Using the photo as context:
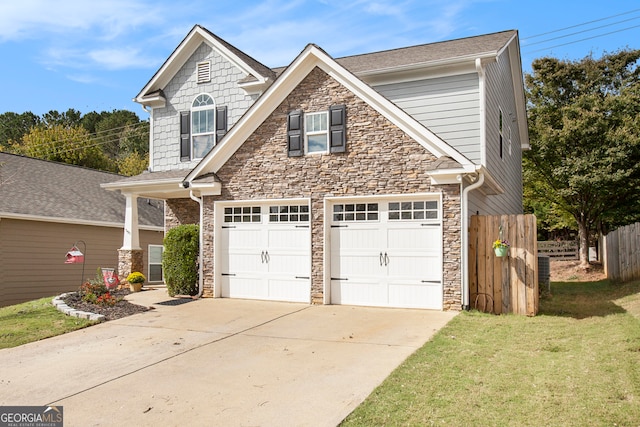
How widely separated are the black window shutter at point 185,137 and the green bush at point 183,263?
3367mm

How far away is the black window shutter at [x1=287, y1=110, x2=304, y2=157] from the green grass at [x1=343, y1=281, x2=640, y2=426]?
17.1 ft

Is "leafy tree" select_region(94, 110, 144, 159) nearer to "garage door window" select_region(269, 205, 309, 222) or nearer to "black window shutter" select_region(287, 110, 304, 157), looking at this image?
"garage door window" select_region(269, 205, 309, 222)

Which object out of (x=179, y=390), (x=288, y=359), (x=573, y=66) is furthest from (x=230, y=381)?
(x=573, y=66)

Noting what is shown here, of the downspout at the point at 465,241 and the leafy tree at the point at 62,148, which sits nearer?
the downspout at the point at 465,241

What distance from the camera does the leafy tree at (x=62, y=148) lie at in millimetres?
37906

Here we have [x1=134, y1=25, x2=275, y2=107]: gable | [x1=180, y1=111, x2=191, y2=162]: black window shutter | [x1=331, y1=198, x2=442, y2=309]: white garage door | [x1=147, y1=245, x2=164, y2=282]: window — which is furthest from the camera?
[x1=147, y1=245, x2=164, y2=282]: window

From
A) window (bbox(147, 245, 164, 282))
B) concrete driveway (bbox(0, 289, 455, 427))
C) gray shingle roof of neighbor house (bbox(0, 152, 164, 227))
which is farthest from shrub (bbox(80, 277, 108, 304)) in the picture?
window (bbox(147, 245, 164, 282))

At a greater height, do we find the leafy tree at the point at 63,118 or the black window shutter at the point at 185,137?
the leafy tree at the point at 63,118

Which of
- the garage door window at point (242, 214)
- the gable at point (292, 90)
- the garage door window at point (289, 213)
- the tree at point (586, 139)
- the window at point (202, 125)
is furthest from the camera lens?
the tree at point (586, 139)

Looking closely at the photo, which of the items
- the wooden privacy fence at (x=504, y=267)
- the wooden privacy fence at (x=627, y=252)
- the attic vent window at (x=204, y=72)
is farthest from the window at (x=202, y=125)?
the wooden privacy fence at (x=627, y=252)

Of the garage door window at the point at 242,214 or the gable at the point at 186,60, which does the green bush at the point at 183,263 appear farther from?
the gable at the point at 186,60

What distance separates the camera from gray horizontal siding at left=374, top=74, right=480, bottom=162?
41.0 ft

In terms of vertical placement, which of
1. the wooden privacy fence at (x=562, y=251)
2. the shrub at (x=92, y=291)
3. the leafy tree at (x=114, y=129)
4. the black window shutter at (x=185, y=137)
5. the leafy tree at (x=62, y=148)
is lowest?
the shrub at (x=92, y=291)

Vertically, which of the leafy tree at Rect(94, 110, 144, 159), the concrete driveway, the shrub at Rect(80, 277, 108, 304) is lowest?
the concrete driveway
